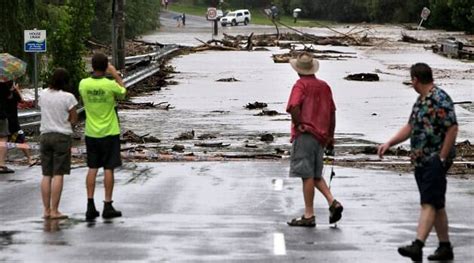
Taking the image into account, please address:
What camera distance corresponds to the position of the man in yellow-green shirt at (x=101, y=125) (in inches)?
519

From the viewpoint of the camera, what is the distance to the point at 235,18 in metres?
126

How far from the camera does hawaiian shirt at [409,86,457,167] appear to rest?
1056cm

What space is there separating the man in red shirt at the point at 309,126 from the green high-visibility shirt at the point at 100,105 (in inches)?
80.1

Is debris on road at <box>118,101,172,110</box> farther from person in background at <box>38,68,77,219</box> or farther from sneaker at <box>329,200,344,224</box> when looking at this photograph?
sneaker at <box>329,200,344,224</box>

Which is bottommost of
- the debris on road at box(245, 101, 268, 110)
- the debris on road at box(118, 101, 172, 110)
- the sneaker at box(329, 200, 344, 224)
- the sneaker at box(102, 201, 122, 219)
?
the debris on road at box(118, 101, 172, 110)

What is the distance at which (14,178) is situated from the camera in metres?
17.9

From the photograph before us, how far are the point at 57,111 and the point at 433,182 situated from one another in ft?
15.2

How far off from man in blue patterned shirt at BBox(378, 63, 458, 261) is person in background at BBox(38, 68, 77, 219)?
14.0 ft

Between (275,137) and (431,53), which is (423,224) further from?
(431,53)

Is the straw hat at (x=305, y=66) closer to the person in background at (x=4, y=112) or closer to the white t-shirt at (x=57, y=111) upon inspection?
the white t-shirt at (x=57, y=111)

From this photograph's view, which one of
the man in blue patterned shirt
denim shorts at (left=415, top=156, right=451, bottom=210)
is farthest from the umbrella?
denim shorts at (left=415, top=156, right=451, bottom=210)

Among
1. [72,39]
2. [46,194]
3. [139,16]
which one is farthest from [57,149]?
[139,16]

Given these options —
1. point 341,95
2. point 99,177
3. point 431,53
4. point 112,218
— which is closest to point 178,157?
point 99,177

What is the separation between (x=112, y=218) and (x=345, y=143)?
11780mm
